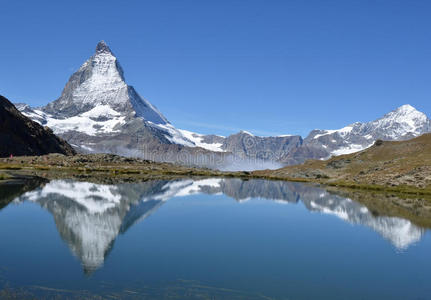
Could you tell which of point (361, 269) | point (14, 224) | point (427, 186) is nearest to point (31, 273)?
point (14, 224)

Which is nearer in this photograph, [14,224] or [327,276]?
[327,276]

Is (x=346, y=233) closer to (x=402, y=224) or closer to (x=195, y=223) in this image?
(x=402, y=224)

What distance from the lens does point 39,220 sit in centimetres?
4497

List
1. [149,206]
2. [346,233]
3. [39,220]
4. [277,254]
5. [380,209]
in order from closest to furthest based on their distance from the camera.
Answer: [277,254] < [39,220] < [346,233] < [149,206] < [380,209]

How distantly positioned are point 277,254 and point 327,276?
6.97m

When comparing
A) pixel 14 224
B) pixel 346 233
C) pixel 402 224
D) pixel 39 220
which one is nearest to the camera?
pixel 14 224

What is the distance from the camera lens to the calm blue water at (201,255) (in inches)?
958

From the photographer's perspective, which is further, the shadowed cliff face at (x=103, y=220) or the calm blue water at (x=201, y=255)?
the shadowed cliff face at (x=103, y=220)

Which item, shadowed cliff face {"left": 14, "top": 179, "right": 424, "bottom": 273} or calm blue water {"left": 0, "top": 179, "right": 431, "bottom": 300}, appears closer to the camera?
calm blue water {"left": 0, "top": 179, "right": 431, "bottom": 300}

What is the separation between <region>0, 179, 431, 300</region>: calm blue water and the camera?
24.3m

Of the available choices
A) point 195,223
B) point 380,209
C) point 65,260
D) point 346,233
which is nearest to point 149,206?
point 195,223

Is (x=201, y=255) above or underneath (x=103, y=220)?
underneath

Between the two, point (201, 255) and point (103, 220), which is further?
point (103, 220)

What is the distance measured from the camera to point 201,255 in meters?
33.2
